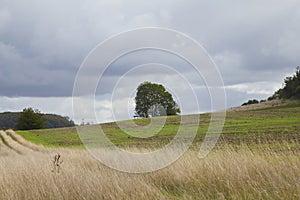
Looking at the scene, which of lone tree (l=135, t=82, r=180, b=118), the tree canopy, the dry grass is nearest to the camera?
the dry grass

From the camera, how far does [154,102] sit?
1351 inches

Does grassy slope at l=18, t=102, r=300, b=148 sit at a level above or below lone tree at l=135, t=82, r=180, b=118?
below

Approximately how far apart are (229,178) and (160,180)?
172 cm

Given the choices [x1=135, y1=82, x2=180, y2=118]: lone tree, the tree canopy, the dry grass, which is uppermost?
the tree canopy

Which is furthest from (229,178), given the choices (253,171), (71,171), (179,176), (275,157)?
(71,171)

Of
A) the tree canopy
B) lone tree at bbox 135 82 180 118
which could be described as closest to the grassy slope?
lone tree at bbox 135 82 180 118

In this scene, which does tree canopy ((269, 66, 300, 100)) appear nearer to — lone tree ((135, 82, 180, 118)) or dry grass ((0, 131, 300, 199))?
lone tree ((135, 82, 180, 118))

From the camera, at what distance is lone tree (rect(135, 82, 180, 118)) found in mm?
21953

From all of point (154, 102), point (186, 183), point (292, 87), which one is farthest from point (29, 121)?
point (186, 183)

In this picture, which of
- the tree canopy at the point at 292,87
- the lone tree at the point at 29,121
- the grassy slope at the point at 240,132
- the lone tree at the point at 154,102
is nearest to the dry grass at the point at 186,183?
the grassy slope at the point at 240,132

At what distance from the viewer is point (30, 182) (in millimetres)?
9133

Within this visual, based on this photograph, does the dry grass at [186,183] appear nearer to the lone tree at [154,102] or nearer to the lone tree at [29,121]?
the lone tree at [154,102]

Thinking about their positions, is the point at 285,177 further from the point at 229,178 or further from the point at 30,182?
the point at 30,182

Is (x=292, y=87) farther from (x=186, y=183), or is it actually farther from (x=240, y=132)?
(x=186, y=183)
